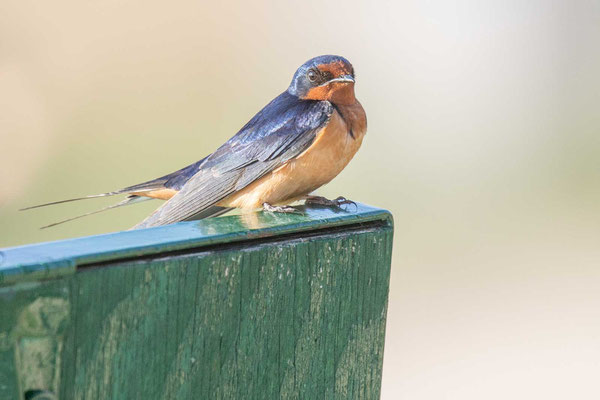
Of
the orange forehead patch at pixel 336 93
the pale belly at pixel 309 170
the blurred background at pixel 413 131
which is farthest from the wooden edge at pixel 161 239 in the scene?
the blurred background at pixel 413 131

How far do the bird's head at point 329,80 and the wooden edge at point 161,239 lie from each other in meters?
1.21

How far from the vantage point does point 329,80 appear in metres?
3.30

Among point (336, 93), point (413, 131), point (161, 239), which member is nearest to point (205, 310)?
point (161, 239)

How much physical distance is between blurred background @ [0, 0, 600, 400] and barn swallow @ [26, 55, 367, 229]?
228cm

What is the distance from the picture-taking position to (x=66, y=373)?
60.2 inches

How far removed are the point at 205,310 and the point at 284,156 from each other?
1.46 meters

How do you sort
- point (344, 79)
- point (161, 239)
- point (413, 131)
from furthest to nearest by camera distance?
point (413, 131)
point (344, 79)
point (161, 239)

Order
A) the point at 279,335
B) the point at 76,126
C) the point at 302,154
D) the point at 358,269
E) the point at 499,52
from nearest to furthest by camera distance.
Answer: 1. the point at 279,335
2. the point at 358,269
3. the point at 302,154
4. the point at 76,126
5. the point at 499,52

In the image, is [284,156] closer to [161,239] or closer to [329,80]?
[329,80]

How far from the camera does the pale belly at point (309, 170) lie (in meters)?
3.10

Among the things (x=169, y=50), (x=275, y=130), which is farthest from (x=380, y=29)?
(x=275, y=130)

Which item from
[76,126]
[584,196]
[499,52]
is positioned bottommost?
[584,196]

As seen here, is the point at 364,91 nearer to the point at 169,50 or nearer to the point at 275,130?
the point at 169,50

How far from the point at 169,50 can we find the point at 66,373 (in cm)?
550
